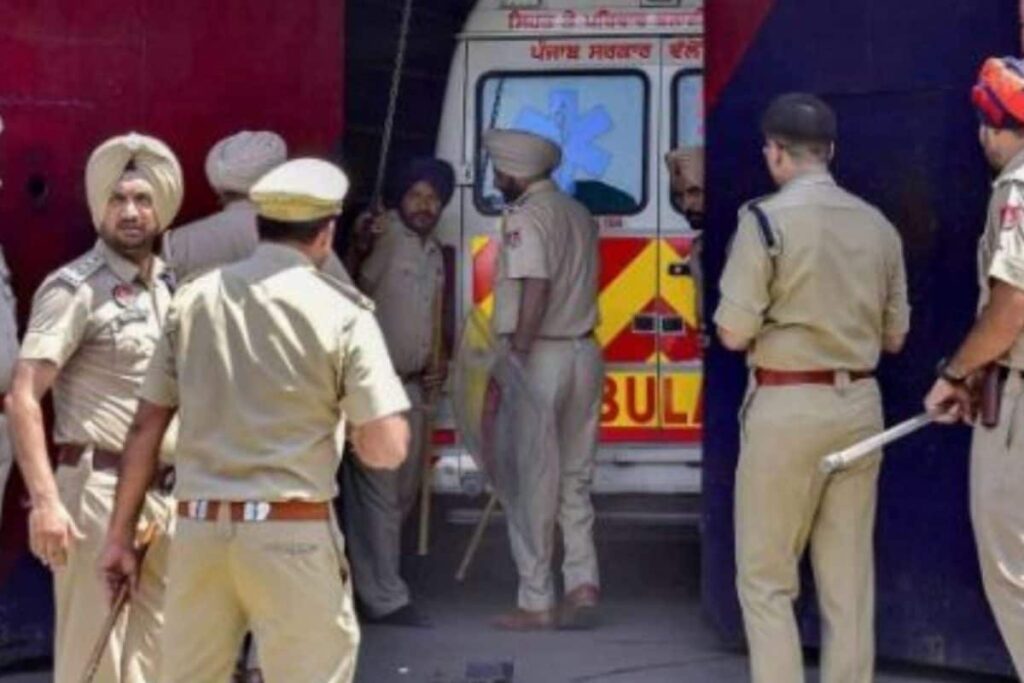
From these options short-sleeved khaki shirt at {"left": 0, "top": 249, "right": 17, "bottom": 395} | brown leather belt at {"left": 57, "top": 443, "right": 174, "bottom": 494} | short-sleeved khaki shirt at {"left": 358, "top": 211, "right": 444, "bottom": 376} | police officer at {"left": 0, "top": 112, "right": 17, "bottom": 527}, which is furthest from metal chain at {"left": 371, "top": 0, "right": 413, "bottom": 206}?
brown leather belt at {"left": 57, "top": 443, "right": 174, "bottom": 494}

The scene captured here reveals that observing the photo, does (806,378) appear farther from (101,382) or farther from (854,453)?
(101,382)

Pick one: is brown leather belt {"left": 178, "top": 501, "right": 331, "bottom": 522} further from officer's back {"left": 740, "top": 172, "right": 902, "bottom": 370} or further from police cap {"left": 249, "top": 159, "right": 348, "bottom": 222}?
officer's back {"left": 740, "top": 172, "right": 902, "bottom": 370}

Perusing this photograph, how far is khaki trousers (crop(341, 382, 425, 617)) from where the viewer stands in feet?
32.0

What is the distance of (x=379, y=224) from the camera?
9.87 m

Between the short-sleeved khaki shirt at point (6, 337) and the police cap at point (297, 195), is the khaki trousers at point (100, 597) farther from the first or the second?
the police cap at point (297, 195)

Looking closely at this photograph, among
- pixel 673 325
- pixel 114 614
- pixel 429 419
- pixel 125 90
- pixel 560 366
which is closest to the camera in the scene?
pixel 114 614

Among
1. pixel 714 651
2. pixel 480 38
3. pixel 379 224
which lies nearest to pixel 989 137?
pixel 714 651

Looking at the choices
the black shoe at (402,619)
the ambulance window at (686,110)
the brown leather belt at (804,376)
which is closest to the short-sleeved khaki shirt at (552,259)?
the ambulance window at (686,110)

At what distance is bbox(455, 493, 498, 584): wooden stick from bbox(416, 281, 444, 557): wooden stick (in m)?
0.17

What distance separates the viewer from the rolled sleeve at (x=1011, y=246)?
6.99 meters

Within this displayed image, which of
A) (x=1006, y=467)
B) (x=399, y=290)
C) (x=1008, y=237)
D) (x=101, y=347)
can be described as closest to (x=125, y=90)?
(x=399, y=290)

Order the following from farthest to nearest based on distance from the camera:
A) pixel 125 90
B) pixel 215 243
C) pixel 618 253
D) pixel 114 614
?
pixel 618 253
pixel 125 90
pixel 215 243
pixel 114 614

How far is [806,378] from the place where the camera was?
750 cm

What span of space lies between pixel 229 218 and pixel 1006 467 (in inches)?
99.4
